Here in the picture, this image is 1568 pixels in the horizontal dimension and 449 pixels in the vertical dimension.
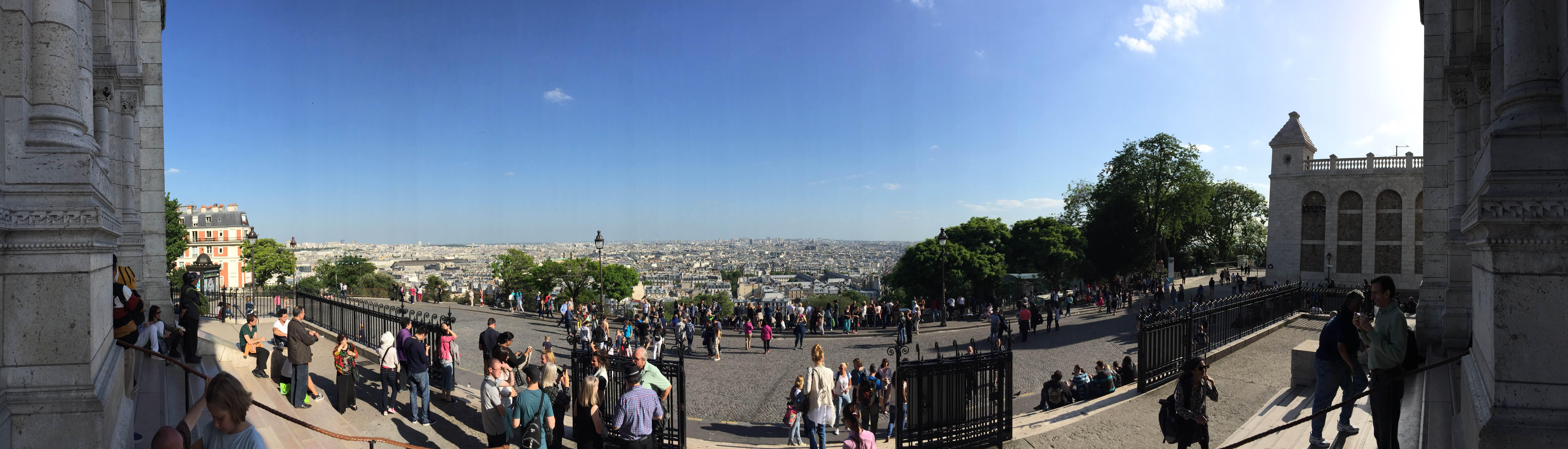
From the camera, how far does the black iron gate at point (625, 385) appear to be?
656 centimetres

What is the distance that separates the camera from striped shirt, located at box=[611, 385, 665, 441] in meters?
5.34

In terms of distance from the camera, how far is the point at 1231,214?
46.4 m

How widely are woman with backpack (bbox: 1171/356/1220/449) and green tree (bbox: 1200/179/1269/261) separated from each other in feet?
159

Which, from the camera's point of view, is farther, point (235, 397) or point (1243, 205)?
point (1243, 205)

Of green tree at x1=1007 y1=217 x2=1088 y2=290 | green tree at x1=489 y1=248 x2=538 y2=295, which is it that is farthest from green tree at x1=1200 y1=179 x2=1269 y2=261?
green tree at x1=489 y1=248 x2=538 y2=295

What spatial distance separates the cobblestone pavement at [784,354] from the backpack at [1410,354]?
523 centimetres

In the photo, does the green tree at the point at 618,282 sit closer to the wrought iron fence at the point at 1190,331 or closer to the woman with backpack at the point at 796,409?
the wrought iron fence at the point at 1190,331

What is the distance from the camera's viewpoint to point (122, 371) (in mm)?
4559

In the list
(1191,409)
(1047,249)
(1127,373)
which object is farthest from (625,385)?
(1047,249)

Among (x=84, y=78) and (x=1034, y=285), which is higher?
(x=84, y=78)

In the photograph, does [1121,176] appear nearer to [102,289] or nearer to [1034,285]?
[1034,285]

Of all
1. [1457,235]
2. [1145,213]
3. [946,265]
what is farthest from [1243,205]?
[1457,235]

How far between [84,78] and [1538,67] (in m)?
8.51

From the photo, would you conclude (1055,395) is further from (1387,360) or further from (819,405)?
(1387,360)
